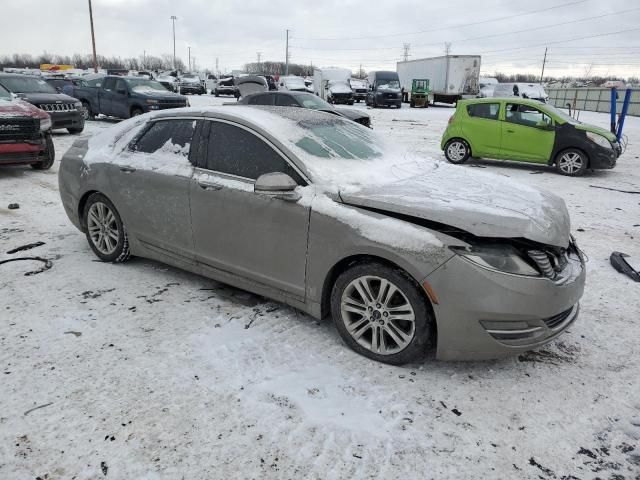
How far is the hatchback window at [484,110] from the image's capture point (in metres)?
10.5

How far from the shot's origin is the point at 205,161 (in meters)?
3.79

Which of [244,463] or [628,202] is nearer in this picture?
[244,463]

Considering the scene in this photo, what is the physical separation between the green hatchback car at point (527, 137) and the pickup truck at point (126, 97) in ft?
31.6

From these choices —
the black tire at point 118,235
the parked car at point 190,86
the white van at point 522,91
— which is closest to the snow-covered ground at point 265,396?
the black tire at point 118,235

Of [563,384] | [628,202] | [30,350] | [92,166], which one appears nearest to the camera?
[563,384]

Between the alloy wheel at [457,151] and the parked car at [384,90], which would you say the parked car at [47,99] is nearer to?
the alloy wheel at [457,151]

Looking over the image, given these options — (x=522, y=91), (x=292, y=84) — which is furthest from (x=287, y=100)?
(x=522, y=91)

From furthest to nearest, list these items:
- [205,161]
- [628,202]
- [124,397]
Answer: [628,202], [205,161], [124,397]

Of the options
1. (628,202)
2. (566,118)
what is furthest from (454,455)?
(566,118)

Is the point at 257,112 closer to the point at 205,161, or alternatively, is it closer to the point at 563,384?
the point at 205,161

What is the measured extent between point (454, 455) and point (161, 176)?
3083 mm

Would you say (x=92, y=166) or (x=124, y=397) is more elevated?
(x=92, y=166)

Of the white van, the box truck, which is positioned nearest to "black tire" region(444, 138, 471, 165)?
the white van

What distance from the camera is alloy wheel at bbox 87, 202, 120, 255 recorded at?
14.8 ft
